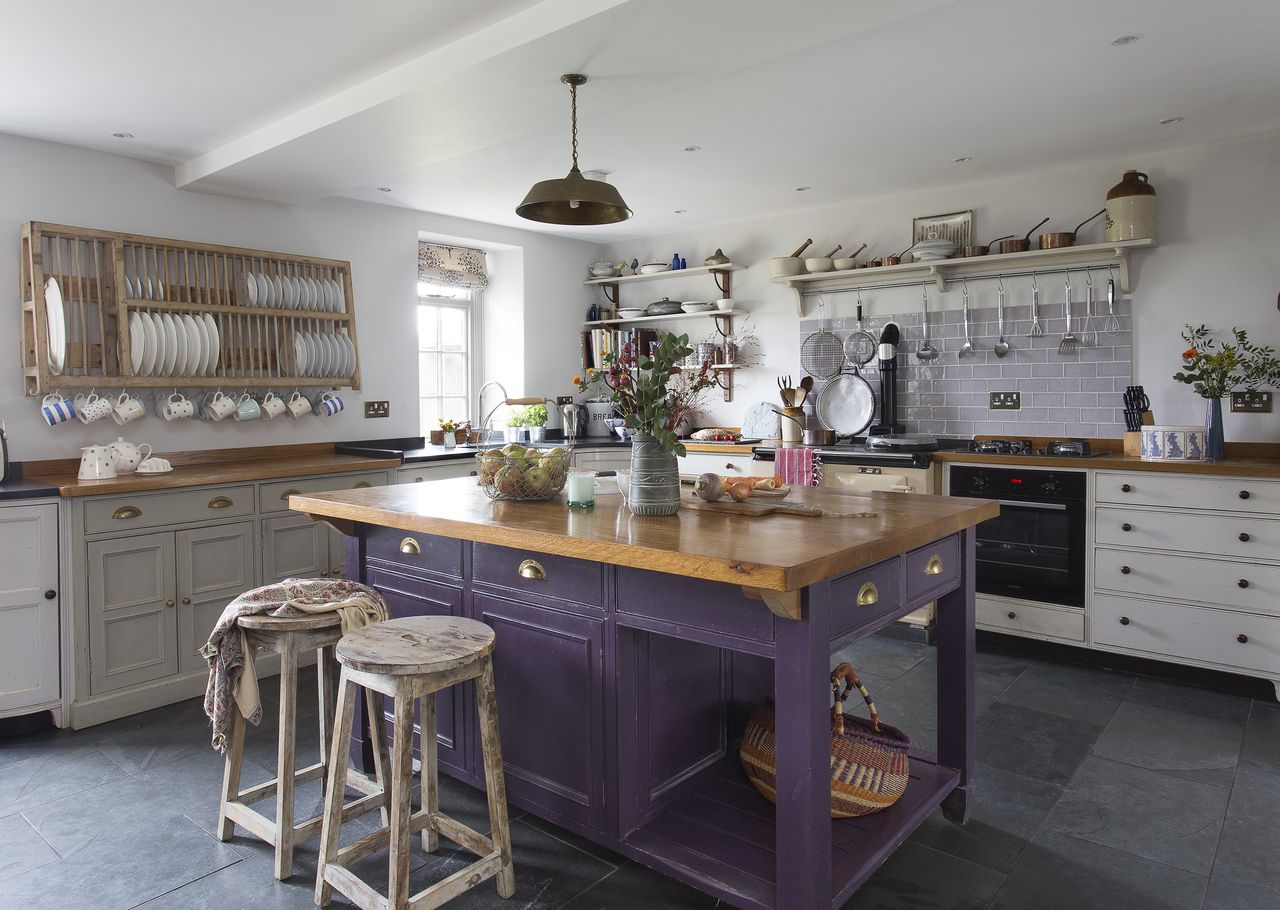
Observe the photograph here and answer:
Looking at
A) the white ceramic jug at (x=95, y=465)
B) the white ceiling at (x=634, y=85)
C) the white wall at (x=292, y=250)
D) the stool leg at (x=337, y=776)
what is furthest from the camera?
the white wall at (x=292, y=250)

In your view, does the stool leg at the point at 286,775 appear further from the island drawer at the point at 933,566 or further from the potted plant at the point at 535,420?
the potted plant at the point at 535,420

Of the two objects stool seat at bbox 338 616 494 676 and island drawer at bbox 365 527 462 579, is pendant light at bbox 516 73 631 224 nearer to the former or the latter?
island drawer at bbox 365 527 462 579

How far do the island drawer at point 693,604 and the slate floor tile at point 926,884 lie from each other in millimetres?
888

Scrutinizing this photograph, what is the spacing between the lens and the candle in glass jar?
2496 millimetres

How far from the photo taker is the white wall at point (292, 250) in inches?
146

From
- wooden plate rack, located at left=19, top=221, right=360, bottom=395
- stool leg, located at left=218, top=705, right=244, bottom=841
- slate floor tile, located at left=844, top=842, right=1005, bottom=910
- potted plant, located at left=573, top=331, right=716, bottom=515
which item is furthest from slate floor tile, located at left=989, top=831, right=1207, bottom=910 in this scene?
wooden plate rack, located at left=19, top=221, right=360, bottom=395

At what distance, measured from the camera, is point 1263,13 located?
268 centimetres

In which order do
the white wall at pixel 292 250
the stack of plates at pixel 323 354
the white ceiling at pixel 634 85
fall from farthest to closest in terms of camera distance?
the stack of plates at pixel 323 354
the white wall at pixel 292 250
the white ceiling at pixel 634 85

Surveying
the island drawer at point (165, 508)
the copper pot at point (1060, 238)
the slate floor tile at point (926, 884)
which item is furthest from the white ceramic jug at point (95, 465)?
the copper pot at point (1060, 238)

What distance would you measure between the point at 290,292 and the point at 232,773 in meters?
2.87

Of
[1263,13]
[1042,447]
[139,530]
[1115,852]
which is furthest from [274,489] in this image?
[1263,13]

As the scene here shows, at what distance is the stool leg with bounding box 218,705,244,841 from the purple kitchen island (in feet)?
1.57

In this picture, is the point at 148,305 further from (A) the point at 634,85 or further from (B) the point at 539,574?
(B) the point at 539,574

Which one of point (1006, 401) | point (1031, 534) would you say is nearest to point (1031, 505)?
point (1031, 534)
